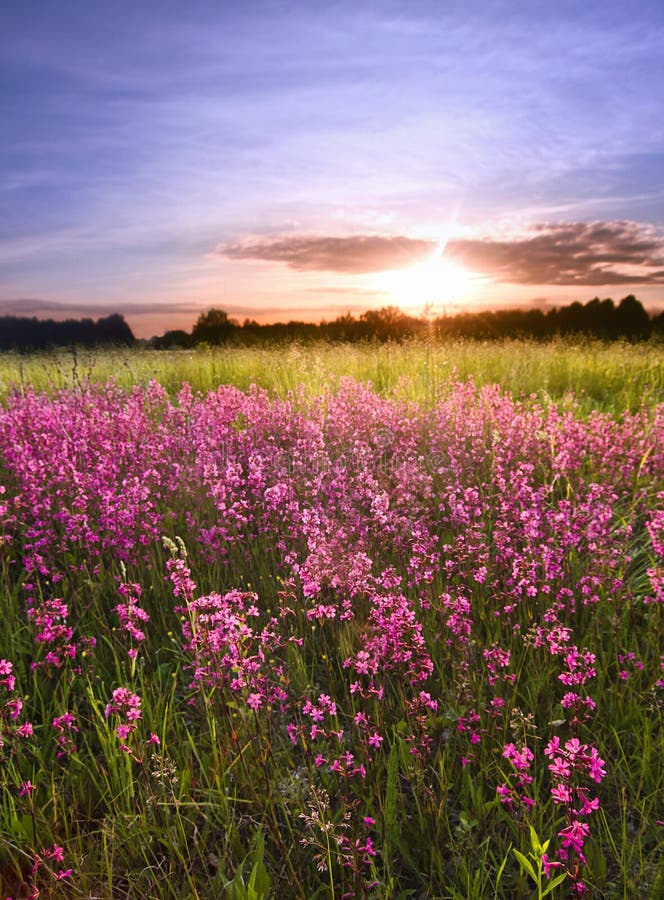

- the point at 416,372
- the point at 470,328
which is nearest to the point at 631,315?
the point at 470,328

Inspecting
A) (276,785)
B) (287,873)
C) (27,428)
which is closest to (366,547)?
(276,785)

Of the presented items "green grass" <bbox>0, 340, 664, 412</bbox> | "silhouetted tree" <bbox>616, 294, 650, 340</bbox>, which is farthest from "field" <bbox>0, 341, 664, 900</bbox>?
"silhouetted tree" <bbox>616, 294, 650, 340</bbox>

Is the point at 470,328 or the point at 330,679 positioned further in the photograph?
the point at 470,328

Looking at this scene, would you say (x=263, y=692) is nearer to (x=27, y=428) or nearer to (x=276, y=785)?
(x=276, y=785)

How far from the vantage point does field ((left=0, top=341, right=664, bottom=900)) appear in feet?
6.83

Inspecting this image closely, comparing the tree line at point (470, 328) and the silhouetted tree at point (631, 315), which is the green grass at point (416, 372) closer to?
the tree line at point (470, 328)

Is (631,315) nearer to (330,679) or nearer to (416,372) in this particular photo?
(416,372)

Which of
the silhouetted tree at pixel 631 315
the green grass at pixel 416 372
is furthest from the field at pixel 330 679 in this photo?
the silhouetted tree at pixel 631 315

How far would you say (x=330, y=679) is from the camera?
2992 millimetres

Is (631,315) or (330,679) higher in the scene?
(631,315)

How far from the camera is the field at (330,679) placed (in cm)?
208

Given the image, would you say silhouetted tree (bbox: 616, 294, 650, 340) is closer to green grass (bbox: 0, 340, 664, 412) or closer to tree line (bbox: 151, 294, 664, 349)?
tree line (bbox: 151, 294, 664, 349)

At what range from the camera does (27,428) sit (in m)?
5.56

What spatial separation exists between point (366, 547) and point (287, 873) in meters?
1.73
